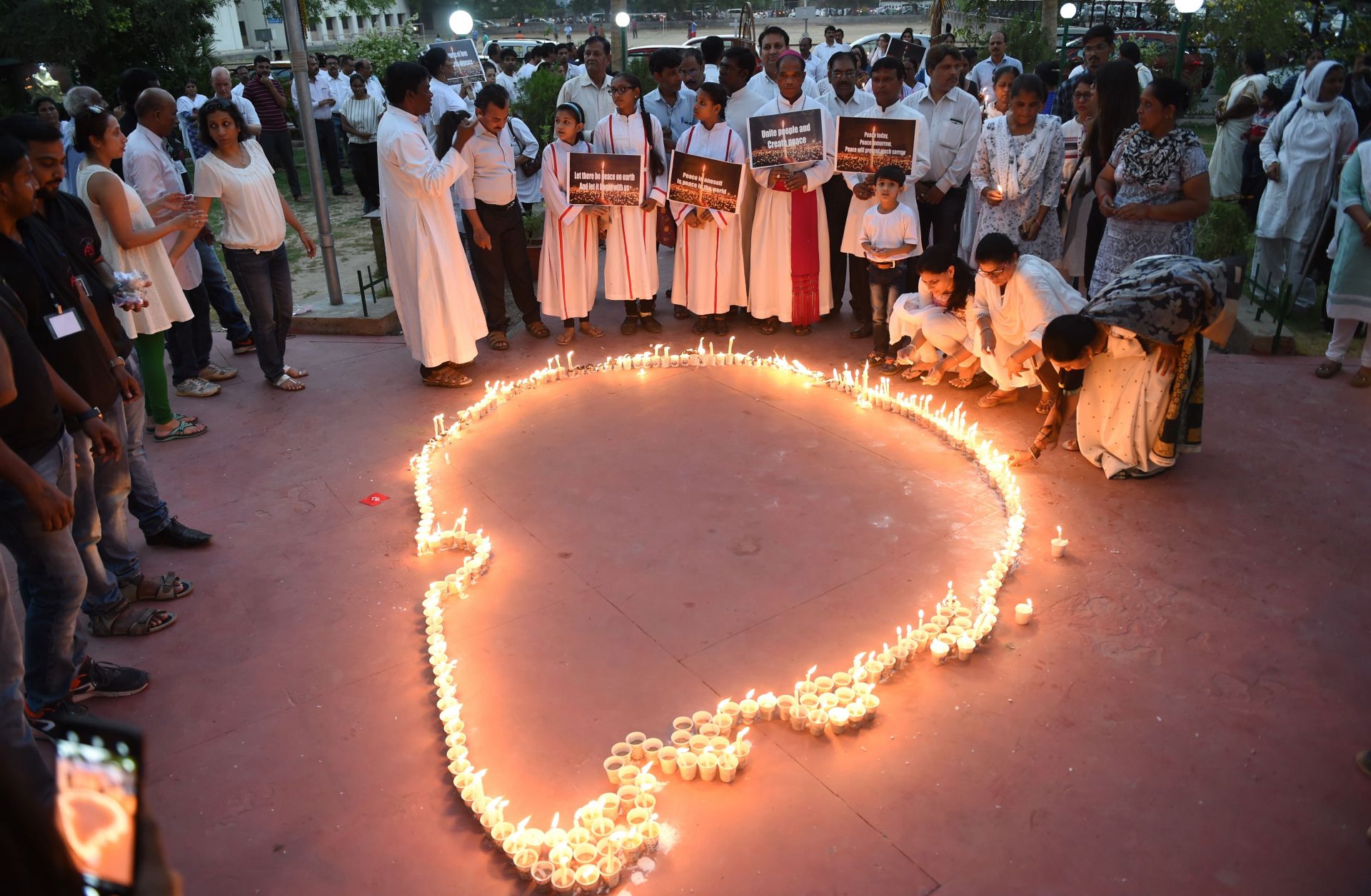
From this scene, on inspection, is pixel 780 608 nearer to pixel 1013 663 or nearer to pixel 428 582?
pixel 1013 663

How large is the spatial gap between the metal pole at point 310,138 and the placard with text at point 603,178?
6.24 feet

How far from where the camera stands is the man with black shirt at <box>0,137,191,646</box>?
344 cm

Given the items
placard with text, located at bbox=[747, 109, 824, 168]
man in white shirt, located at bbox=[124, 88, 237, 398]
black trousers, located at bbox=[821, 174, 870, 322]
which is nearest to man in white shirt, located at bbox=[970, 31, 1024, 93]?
black trousers, located at bbox=[821, 174, 870, 322]

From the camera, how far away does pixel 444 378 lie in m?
6.69

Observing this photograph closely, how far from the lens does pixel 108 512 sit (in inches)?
162

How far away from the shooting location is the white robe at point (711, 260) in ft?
24.0

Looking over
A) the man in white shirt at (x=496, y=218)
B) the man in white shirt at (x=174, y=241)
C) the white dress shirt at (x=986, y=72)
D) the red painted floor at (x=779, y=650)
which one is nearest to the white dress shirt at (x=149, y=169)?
the man in white shirt at (x=174, y=241)

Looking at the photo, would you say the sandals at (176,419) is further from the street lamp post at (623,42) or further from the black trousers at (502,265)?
the street lamp post at (623,42)

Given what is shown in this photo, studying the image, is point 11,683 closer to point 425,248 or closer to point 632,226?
point 425,248

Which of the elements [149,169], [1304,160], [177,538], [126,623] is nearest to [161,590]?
[126,623]

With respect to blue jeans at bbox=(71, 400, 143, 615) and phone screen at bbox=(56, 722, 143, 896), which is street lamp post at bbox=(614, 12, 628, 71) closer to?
blue jeans at bbox=(71, 400, 143, 615)

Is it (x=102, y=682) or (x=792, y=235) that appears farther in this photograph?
(x=792, y=235)

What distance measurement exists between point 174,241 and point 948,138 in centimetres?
540

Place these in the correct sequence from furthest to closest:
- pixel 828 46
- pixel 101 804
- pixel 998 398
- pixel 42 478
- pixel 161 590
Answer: pixel 828 46
pixel 998 398
pixel 161 590
pixel 42 478
pixel 101 804
